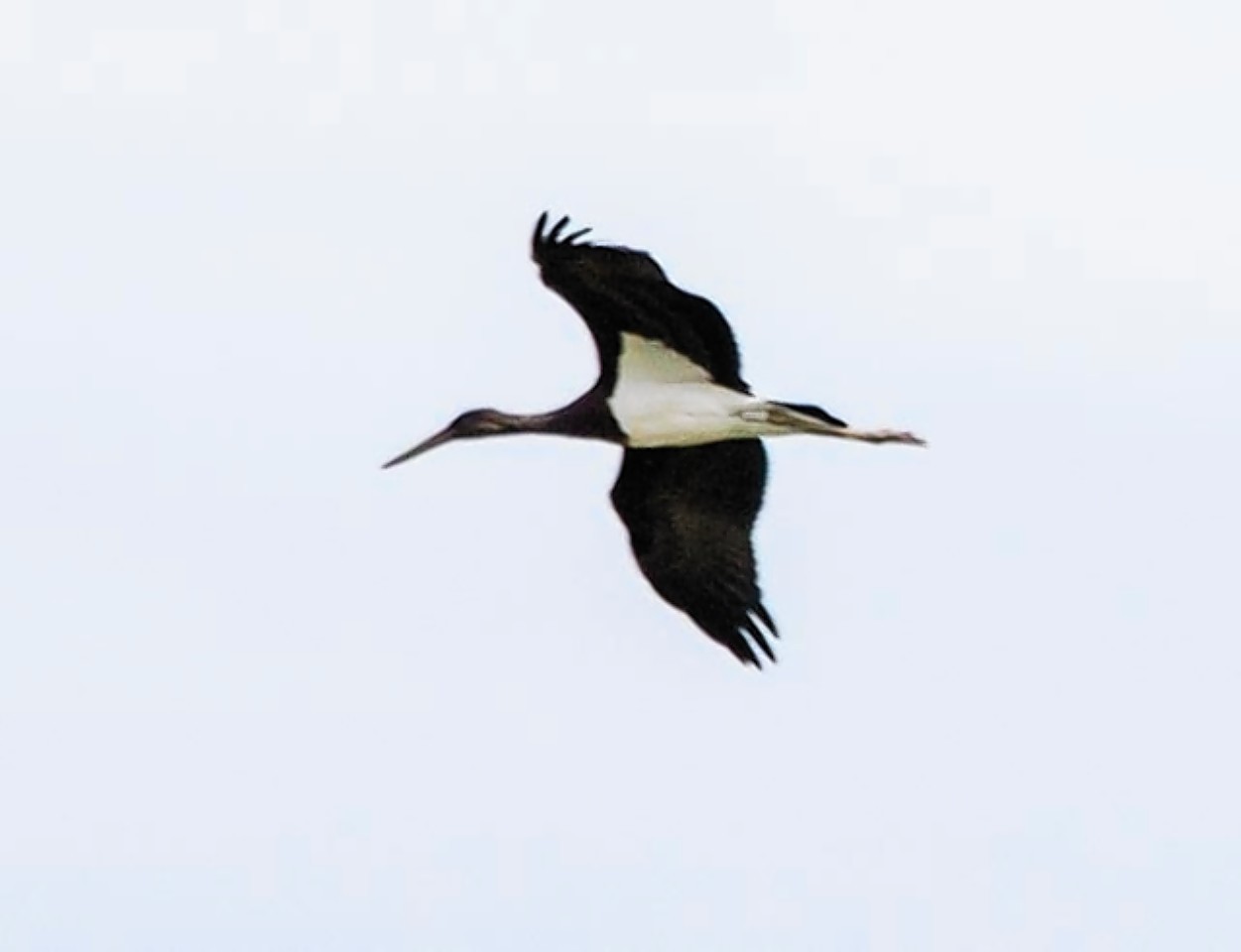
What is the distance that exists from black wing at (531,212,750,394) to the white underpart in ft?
0.31

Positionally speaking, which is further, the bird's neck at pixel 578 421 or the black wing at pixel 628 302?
the bird's neck at pixel 578 421

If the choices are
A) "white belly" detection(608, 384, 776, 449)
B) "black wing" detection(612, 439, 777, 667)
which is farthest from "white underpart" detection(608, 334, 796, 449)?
"black wing" detection(612, 439, 777, 667)

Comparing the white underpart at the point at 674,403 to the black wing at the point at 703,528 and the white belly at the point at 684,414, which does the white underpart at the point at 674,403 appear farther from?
the black wing at the point at 703,528

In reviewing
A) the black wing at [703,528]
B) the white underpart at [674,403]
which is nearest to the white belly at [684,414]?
A: the white underpart at [674,403]

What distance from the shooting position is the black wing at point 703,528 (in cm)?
3609

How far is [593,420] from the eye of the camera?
36000 millimetres

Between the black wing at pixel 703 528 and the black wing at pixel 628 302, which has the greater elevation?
the black wing at pixel 628 302

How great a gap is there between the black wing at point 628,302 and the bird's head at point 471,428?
3.20 feet

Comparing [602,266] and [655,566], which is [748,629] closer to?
[655,566]

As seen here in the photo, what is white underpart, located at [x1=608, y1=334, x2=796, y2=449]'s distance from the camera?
3550 cm

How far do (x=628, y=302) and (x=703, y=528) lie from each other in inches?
82.2

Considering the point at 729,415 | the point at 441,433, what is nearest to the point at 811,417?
the point at 729,415

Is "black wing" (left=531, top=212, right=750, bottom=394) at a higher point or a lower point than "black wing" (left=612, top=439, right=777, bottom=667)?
higher

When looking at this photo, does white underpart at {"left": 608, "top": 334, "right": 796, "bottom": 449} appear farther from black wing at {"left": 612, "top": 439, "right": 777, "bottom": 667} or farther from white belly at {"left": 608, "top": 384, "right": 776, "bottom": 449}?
black wing at {"left": 612, "top": 439, "right": 777, "bottom": 667}
